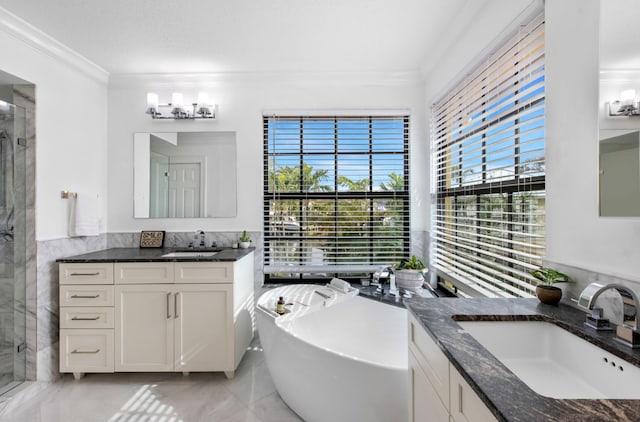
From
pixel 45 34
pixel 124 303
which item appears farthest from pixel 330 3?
pixel 124 303

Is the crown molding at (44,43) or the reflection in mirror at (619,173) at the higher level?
the crown molding at (44,43)

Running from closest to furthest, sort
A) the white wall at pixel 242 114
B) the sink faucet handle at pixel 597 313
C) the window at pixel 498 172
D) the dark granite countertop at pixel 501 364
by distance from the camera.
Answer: the dark granite countertop at pixel 501 364, the sink faucet handle at pixel 597 313, the window at pixel 498 172, the white wall at pixel 242 114

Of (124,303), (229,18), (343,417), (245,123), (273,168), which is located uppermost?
(229,18)

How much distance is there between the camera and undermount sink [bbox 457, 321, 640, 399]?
0.84 metres

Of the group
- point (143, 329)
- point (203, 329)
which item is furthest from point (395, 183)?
point (143, 329)

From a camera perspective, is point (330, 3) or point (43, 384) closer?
point (330, 3)

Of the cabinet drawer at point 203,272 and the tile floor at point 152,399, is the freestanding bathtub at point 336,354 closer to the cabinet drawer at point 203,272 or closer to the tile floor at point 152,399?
the tile floor at point 152,399

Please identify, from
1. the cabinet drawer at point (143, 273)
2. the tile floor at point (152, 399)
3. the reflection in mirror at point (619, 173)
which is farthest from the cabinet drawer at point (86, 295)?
the reflection in mirror at point (619, 173)

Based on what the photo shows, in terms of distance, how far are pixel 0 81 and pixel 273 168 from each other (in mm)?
2066

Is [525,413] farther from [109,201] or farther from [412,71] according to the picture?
[109,201]

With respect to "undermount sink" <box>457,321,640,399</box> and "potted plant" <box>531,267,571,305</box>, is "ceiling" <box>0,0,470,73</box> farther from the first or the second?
"undermount sink" <box>457,321,640,399</box>

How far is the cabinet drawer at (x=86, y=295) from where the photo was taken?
2.26 m

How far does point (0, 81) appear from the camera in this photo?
2123 mm

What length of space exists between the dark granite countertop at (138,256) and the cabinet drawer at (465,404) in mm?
1768
